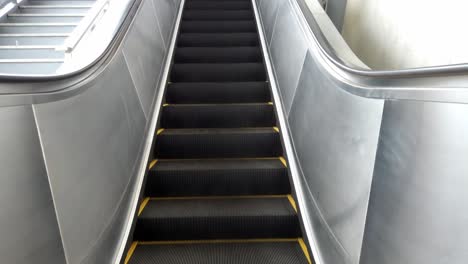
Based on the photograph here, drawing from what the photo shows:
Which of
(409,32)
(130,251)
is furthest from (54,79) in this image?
(409,32)

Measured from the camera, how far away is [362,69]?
1409 millimetres

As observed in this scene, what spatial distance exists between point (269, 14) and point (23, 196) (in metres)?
3.13

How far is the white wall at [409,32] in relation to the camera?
209 centimetres

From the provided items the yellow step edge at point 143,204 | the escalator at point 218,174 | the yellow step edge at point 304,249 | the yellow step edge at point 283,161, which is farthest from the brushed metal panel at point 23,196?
the yellow step edge at point 283,161

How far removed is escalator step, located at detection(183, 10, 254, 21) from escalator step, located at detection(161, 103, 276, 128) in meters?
2.01

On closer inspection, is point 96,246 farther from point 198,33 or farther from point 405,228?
point 198,33

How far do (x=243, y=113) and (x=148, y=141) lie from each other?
2.67ft

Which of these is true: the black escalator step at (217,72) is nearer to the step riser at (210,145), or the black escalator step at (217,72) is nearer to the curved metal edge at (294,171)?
the curved metal edge at (294,171)

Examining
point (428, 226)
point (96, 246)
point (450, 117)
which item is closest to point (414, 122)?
point (450, 117)

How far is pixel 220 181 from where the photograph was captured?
2.35m

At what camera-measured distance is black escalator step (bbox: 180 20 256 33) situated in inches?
165

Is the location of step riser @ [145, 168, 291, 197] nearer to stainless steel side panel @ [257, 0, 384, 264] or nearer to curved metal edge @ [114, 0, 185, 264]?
curved metal edge @ [114, 0, 185, 264]

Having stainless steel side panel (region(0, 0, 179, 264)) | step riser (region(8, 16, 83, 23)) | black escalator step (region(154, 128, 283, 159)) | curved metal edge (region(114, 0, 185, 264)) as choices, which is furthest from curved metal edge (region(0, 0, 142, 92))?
step riser (region(8, 16, 83, 23))

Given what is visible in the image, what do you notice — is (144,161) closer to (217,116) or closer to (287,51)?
(217,116)
